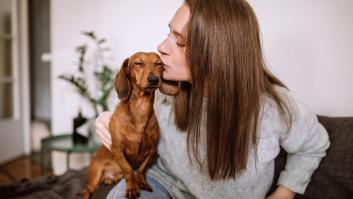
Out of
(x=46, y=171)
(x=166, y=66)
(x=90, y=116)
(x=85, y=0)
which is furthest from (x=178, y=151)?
(x=46, y=171)

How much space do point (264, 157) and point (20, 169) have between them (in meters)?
2.65

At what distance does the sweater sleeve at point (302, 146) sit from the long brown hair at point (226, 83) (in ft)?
0.15

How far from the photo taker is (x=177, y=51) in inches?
39.8

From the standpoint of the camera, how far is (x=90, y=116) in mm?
2492

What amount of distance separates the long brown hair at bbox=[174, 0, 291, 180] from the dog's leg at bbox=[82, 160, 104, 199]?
16.9 inches

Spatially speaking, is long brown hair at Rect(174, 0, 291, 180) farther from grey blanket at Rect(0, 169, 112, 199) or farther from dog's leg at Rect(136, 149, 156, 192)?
grey blanket at Rect(0, 169, 112, 199)

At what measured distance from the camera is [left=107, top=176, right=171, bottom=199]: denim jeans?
109cm

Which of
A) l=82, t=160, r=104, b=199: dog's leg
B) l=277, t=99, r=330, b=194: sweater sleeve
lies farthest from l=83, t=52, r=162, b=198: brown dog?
l=277, t=99, r=330, b=194: sweater sleeve

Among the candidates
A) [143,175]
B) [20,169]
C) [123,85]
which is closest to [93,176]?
[143,175]

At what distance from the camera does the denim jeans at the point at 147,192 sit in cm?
109

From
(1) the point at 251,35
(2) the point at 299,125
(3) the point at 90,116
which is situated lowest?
(3) the point at 90,116

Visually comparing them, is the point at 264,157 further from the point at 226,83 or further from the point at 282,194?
the point at 226,83

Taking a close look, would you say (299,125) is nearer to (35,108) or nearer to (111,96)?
(111,96)

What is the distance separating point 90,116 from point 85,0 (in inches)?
33.0
